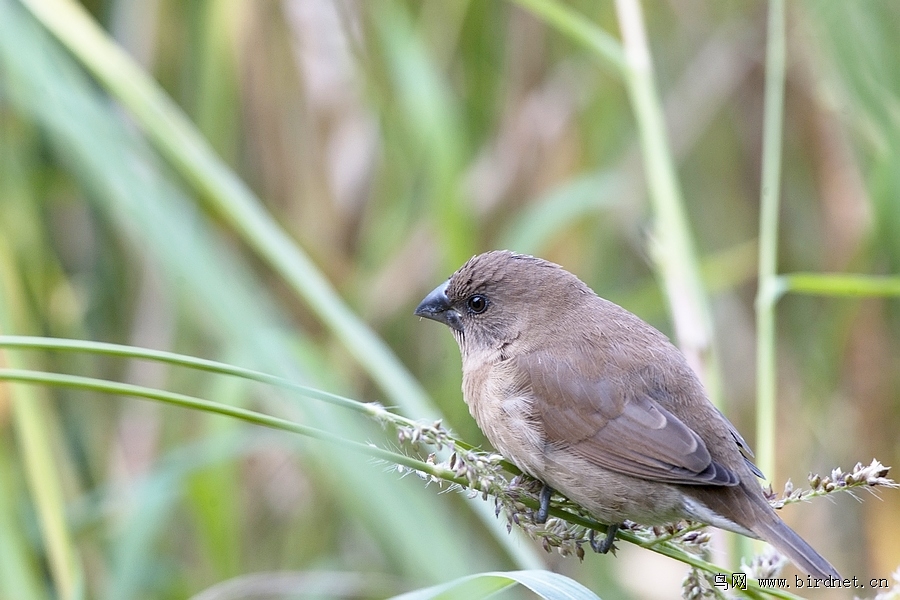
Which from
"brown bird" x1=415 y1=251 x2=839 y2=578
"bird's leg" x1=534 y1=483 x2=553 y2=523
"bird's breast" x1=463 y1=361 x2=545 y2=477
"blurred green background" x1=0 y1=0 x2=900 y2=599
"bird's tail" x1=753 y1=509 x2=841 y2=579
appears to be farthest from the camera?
"blurred green background" x1=0 y1=0 x2=900 y2=599

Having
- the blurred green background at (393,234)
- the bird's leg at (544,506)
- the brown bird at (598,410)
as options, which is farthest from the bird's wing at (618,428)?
the blurred green background at (393,234)

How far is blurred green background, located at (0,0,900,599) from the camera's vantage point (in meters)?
3.39

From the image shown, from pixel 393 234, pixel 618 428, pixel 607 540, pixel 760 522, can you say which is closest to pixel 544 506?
pixel 607 540

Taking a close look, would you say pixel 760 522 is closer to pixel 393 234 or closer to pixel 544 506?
pixel 544 506

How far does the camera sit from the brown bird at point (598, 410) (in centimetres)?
209

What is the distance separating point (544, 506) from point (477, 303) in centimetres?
82

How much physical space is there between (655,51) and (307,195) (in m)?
2.12

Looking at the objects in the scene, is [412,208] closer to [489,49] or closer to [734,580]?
[489,49]

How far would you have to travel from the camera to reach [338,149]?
4.29 m

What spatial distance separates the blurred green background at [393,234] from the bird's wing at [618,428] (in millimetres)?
820

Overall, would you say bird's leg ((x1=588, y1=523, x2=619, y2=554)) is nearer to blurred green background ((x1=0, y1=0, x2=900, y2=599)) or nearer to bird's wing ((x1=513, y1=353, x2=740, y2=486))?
bird's wing ((x1=513, y1=353, x2=740, y2=486))

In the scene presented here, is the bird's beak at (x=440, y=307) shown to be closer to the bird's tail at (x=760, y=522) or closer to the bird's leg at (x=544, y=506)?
the bird's leg at (x=544, y=506)

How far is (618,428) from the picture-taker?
2.27m

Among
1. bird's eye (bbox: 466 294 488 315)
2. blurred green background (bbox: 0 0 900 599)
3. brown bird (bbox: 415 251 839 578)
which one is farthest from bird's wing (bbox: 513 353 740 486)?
blurred green background (bbox: 0 0 900 599)
